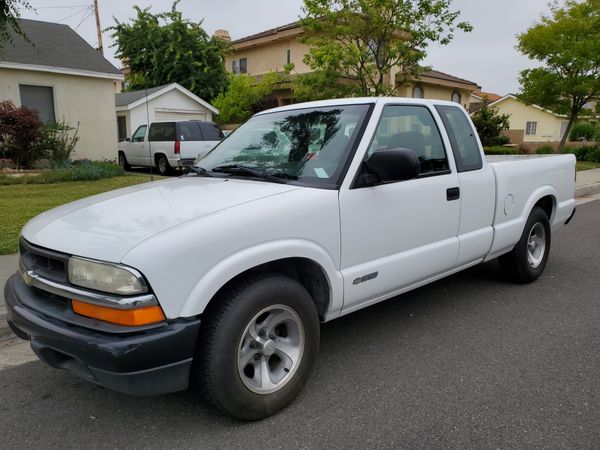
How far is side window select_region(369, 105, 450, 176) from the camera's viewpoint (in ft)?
12.1

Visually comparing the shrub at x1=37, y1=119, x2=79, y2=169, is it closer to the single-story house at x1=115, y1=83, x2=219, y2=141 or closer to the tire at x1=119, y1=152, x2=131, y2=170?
the tire at x1=119, y1=152, x2=131, y2=170

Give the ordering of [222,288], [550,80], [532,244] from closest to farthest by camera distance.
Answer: [222,288], [532,244], [550,80]

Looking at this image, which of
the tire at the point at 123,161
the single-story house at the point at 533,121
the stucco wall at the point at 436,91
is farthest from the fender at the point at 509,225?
the single-story house at the point at 533,121

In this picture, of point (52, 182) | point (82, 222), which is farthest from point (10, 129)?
point (82, 222)

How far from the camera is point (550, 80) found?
18.5 metres

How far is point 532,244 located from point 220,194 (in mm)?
3784

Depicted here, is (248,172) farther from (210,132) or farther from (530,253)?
(210,132)

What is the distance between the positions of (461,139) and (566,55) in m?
16.3

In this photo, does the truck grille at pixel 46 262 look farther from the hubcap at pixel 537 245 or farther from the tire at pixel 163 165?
the tire at pixel 163 165

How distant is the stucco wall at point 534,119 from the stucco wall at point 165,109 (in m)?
31.4

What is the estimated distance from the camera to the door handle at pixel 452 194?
3926 millimetres

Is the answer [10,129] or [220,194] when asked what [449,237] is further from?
[10,129]

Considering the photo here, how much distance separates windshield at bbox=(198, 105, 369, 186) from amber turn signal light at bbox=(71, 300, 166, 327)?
1288 millimetres

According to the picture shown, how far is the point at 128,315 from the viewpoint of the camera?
7.65 feet
